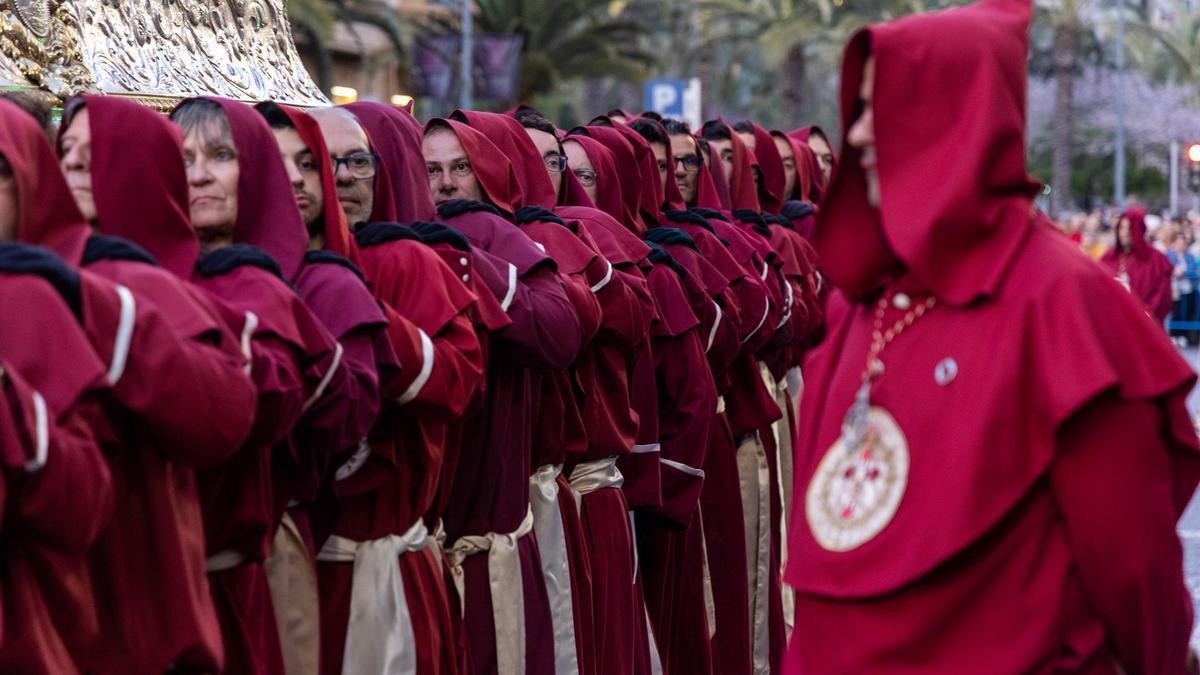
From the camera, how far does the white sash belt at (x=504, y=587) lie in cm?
517

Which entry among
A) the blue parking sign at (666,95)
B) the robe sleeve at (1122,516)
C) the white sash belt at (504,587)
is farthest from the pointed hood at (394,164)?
the blue parking sign at (666,95)

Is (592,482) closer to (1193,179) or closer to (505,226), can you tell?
(505,226)

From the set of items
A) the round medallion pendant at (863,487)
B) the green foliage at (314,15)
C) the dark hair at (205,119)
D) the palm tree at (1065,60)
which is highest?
the dark hair at (205,119)

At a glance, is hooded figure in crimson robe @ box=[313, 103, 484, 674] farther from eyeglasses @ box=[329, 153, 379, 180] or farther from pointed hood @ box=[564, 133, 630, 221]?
pointed hood @ box=[564, 133, 630, 221]

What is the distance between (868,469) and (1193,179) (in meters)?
29.0

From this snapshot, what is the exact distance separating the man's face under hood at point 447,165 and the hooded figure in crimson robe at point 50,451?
244 cm

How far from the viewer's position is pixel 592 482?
6039 millimetres

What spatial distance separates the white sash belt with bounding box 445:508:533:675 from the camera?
5172mm

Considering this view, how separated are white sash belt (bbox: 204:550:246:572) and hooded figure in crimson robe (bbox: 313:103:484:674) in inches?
23.3

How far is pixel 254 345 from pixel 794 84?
30357 mm

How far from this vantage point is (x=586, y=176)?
6840mm

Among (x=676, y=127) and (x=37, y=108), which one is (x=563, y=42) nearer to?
(x=676, y=127)

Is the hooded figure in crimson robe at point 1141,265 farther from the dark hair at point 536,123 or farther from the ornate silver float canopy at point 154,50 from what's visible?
the ornate silver float canopy at point 154,50

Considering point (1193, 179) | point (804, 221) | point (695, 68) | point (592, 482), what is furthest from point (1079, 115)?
point (592, 482)
